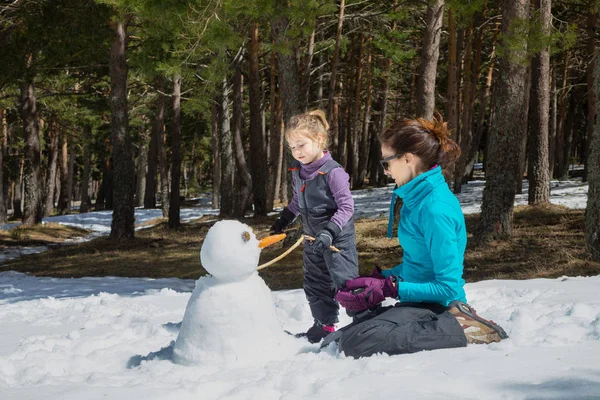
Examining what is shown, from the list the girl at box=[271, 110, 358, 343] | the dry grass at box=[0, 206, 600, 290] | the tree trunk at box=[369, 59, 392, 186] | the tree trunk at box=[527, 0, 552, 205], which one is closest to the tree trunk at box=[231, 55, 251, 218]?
the dry grass at box=[0, 206, 600, 290]

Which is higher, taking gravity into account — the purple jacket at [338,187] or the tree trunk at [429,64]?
the tree trunk at [429,64]

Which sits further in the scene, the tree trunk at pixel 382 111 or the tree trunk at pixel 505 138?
the tree trunk at pixel 382 111

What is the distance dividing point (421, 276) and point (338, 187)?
43.3 inches

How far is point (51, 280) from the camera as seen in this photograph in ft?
28.8

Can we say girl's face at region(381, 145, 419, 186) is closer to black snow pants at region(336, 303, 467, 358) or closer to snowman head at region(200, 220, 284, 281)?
black snow pants at region(336, 303, 467, 358)

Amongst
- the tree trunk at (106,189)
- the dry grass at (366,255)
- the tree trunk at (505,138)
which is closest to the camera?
the dry grass at (366,255)

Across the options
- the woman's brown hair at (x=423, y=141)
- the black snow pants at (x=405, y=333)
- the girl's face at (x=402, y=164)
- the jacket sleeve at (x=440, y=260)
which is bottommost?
the black snow pants at (x=405, y=333)

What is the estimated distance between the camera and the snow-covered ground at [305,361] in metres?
2.53

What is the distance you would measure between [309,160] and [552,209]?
8.94m

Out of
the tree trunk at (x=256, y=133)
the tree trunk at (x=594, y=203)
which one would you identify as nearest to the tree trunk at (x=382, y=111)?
the tree trunk at (x=256, y=133)

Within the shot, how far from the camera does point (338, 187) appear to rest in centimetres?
417

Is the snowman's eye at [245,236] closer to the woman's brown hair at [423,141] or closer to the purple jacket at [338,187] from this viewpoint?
the purple jacket at [338,187]

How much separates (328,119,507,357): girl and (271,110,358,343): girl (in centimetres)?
75

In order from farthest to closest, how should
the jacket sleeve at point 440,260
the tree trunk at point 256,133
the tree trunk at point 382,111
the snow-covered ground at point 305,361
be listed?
1. the tree trunk at point 382,111
2. the tree trunk at point 256,133
3. the jacket sleeve at point 440,260
4. the snow-covered ground at point 305,361
